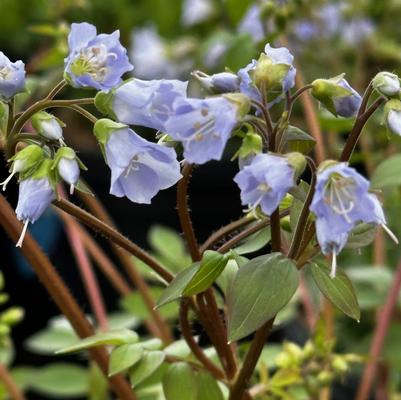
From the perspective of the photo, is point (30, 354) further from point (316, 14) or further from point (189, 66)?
point (316, 14)

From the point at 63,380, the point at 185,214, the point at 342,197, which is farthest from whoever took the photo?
the point at 63,380

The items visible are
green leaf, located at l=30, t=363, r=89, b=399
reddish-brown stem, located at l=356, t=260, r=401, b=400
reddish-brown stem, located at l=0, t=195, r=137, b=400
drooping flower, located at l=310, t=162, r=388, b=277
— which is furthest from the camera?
green leaf, located at l=30, t=363, r=89, b=399

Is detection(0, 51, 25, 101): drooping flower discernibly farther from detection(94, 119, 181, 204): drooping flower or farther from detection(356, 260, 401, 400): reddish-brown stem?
detection(356, 260, 401, 400): reddish-brown stem

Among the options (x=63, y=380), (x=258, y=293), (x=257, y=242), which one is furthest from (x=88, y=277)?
(x=258, y=293)

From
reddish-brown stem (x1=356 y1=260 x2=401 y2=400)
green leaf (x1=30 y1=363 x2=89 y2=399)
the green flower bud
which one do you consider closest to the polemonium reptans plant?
the green flower bud

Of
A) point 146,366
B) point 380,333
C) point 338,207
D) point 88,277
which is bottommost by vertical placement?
point 380,333

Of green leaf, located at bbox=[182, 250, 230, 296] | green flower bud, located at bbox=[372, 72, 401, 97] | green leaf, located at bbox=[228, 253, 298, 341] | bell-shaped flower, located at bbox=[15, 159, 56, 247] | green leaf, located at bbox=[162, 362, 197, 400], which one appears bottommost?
green leaf, located at bbox=[162, 362, 197, 400]

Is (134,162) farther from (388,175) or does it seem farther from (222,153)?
(388,175)

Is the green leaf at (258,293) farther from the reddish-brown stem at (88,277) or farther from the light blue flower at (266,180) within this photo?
the reddish-brown stem at (88,277)
